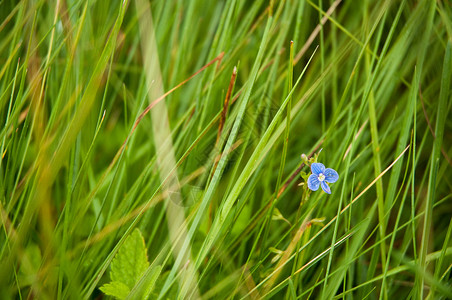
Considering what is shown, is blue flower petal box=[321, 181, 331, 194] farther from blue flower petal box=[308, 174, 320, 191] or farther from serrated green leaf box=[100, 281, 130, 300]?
serrated green leaf box=[100, 281, 130, 300]

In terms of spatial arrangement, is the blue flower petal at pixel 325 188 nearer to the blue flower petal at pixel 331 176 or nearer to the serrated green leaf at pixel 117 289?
the blue flower petal at pixel 331 176

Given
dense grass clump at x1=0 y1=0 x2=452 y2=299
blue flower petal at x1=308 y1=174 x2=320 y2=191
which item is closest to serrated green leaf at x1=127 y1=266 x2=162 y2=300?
dense grass clump at x1=0 y1=0 x2=452 y2=299

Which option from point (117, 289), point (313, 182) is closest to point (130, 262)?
point (117, 289)

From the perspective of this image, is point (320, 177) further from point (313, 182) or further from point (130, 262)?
point (130, 262)

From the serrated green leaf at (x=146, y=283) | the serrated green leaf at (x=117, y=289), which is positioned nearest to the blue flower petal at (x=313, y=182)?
the serrated green leaf at (x=146, y=283)

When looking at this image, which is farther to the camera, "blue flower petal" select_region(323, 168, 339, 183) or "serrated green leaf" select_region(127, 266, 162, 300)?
"blue flower petal" select_region(323, 168, 339, 183)

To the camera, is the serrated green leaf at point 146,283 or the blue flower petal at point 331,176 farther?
the blue flower petal at point 331,176

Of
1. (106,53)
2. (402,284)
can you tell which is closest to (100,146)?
(106,53)

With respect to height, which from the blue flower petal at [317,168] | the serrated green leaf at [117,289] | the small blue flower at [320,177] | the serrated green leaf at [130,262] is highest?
the blue flower petal at [317,168]
